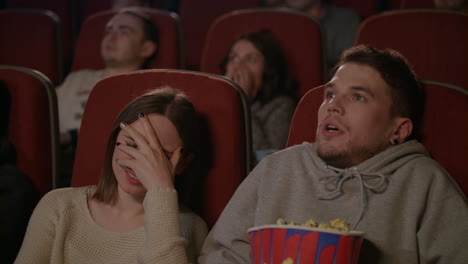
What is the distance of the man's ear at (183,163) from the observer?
1.45 metres

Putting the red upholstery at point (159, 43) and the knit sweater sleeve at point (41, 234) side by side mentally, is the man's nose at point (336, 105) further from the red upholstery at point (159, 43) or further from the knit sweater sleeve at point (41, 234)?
the red upholstery at point (159, 43)

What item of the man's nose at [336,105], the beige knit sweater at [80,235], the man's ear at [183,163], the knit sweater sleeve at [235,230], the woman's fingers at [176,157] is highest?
the man's nose at [336,105]

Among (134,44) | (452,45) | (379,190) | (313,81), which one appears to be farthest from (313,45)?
(379,190)

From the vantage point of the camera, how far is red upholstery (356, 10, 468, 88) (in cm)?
185

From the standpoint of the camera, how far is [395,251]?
3.90 feet

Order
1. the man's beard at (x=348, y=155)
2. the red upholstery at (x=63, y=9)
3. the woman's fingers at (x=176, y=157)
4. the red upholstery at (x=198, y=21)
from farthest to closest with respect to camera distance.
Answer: the red upholstery at (x=63, y=9), the red upholstery at (x=198, y=21), the woman's fingers at (x=176, y=157), the man's beard at (x=348, y=155)

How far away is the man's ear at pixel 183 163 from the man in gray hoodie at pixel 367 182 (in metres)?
0.16

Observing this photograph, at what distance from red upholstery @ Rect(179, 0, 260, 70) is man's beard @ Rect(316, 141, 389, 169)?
1616mm

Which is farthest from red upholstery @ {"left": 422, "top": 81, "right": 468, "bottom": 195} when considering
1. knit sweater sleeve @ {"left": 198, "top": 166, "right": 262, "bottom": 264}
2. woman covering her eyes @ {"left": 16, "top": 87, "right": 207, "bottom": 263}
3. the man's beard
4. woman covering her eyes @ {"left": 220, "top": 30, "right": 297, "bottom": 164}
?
woman covering her eyes @ {"left": 220, "top": 30, "right": 297, "bottom": 164}

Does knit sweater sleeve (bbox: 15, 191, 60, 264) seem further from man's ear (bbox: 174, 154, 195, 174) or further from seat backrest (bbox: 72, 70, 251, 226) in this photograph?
man's ear (bbox: 174, 154, 195, 174)

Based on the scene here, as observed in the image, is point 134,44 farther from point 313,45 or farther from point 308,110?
point 308,110

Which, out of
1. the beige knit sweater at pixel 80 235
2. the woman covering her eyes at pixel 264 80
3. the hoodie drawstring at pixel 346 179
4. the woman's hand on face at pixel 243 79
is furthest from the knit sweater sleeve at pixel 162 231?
the woman's hand on face at pixel 243 79

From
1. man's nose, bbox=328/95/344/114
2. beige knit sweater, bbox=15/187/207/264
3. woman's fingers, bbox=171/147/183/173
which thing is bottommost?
beige knit sweater, bbox=15/187/207/264

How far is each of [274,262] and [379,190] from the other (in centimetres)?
32
